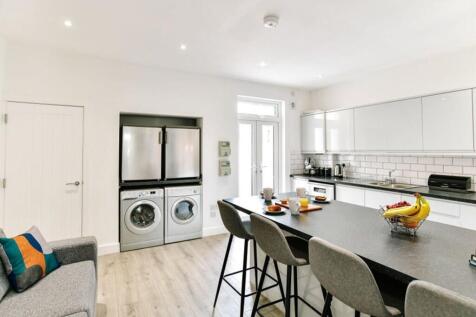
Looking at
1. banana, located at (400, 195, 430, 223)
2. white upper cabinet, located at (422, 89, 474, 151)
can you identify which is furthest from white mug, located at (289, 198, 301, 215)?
white upper cabinet, located at (422, 89, 474, 151)

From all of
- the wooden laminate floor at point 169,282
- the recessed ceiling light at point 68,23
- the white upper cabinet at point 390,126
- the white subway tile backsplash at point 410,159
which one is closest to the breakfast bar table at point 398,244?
the wooden laminate floor at point 169,282

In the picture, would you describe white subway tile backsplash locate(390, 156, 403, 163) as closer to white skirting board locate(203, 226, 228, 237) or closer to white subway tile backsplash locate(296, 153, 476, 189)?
white subway tile backsplash locate(296, 153, 476, 189)

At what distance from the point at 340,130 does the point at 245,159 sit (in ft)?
5.88

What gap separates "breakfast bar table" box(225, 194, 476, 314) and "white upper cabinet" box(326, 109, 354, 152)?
8.52 feet

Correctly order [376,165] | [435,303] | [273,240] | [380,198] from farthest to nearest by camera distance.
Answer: [376,165], [380,198], [273,240], [435,303]

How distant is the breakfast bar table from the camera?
40.6 inches

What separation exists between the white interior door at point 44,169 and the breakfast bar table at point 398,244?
277cm

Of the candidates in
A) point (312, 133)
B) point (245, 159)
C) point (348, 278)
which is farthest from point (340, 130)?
point (348, 278)

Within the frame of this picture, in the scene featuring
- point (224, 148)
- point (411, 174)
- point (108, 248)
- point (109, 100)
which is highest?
point (109, 100)

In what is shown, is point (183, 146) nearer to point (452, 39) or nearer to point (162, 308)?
point (162, 308)

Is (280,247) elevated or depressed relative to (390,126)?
depressed

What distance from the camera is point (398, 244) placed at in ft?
4.47

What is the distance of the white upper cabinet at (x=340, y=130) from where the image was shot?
4.44 meters

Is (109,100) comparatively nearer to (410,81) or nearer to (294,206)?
(294,206)
